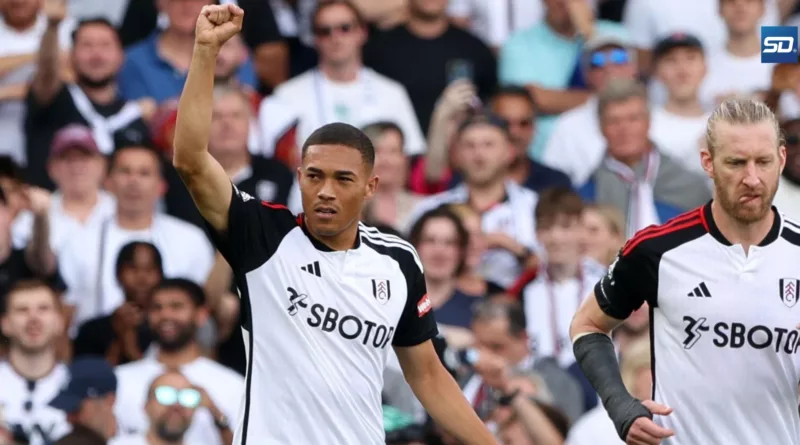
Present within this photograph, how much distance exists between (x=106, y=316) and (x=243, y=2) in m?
3.26

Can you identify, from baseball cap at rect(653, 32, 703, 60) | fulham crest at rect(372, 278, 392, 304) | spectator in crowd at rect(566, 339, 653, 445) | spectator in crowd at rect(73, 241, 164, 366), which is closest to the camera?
fulham crest at rect(372, 278, 392, 304)

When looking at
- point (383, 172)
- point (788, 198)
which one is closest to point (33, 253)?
point (383, 172)

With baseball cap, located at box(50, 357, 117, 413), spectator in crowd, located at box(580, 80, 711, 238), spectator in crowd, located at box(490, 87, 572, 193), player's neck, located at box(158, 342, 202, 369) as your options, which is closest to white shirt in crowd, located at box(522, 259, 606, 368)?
spectator in crowd, located at box(580, 80, 711, 238)

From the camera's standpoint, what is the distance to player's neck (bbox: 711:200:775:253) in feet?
22.5

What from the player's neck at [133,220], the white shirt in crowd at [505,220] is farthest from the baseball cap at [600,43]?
the player's neck at [133,220]

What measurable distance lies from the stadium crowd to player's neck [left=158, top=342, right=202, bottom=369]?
0.04 ft

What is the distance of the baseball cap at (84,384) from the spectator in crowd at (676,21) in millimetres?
5496

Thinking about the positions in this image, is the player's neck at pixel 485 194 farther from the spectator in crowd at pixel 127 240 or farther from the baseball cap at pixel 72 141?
the baseball cap at pixel 72 141

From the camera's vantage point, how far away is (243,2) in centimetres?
1324

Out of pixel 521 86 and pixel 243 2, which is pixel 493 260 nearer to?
pixel 521 86

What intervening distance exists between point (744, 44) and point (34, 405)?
6367mm

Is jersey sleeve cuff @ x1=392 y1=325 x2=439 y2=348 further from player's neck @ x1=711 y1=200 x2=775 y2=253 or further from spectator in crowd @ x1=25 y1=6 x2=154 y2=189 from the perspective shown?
spectator in crowd @ x1=25 y1=6 x2=154 y2=189

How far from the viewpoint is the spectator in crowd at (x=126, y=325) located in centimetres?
1093

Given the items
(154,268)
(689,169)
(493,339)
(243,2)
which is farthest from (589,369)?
(243,2)
